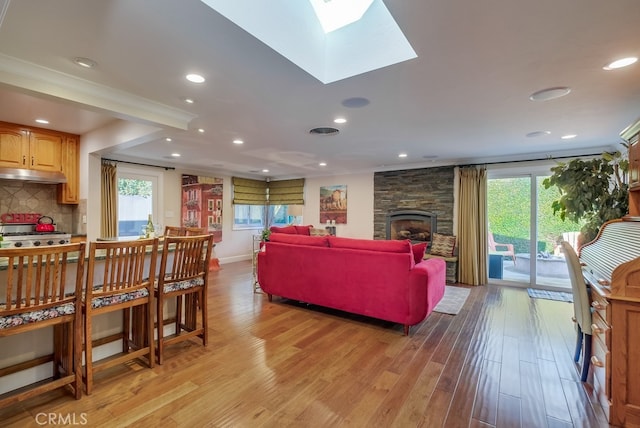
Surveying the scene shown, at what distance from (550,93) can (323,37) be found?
2.02 metres

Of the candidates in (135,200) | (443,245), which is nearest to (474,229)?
(443,245)

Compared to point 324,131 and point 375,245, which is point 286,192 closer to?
point 324,131

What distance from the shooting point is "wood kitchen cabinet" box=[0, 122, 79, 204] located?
12.5 ft

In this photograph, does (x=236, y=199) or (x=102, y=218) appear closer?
(x=102, y=218)

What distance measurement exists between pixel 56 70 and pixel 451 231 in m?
6.02

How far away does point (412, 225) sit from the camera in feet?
21.0

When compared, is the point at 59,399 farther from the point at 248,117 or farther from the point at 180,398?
the point at 248,117

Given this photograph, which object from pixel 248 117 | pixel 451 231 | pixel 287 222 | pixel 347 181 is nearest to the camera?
pixel 248 117

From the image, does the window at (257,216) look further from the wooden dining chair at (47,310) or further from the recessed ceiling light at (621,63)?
the recessed ceiling light at (621,63)

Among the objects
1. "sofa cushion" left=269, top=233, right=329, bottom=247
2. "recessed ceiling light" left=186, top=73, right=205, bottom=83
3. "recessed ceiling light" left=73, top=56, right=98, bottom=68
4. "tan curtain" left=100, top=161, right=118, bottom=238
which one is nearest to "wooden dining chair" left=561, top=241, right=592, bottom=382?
"sofa cushion" left=269, top=233, right=329, bottom=247

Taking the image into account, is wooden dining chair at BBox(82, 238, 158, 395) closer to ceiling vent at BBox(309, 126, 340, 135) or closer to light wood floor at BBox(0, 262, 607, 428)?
light wood floor at BBox(0, 262, 607, 428)

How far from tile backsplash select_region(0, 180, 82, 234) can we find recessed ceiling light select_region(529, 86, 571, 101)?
5707 mm

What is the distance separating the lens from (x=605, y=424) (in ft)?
5.89

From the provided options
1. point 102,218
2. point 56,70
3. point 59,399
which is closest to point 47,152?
point 102,218
